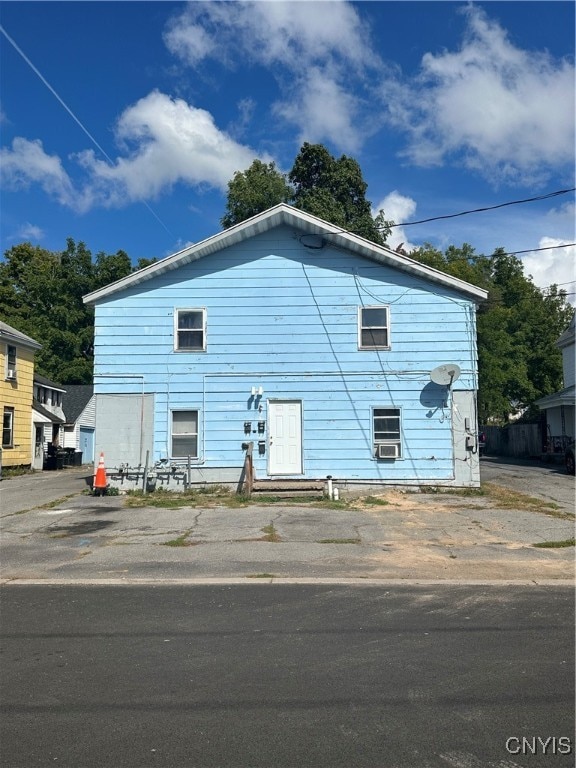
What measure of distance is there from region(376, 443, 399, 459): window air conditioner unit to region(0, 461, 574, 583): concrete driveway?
5.26ft

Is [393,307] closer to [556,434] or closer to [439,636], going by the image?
[439,636]

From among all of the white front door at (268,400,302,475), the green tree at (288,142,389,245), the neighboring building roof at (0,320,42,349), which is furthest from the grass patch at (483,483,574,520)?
the green tree at (288,142,389,245)

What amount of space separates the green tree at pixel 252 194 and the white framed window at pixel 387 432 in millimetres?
28206

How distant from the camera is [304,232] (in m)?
18.2

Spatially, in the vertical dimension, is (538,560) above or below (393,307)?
below

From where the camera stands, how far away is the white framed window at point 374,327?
17891mm

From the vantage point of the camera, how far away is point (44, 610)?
711 centimetres

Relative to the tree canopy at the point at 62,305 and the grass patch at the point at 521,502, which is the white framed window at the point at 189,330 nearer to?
the grass patch at the point at 521,502

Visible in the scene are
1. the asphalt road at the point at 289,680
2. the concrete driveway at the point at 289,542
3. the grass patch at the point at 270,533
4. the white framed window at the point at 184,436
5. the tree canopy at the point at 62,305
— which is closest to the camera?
the asphalt road at the point at 289,680

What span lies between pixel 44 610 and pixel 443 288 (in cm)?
1351

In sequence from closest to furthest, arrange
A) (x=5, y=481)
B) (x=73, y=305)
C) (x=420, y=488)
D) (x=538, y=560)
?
1. (x=538, y=560)
2. (x=420, y=488)
3. (x=5, y=481)
4. (x=73, y=305)

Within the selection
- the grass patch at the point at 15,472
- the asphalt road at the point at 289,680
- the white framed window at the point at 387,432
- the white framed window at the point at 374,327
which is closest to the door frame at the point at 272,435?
the white framed window at the point at 387,432

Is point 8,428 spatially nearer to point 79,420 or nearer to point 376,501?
point 79,420

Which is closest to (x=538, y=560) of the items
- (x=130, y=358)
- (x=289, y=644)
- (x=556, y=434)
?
(x=289, y=644)
